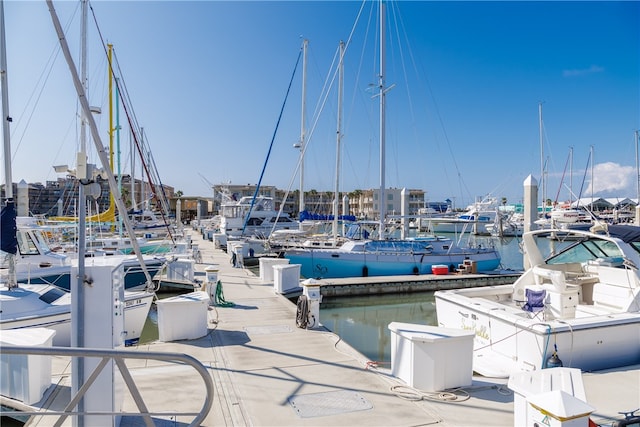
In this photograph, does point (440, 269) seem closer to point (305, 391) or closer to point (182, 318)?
point (182, 318)

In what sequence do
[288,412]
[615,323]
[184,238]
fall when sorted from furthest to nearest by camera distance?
[184,238] → [615,323] → [288,412]

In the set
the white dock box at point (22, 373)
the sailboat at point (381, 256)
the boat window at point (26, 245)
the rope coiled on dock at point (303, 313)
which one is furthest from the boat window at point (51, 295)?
the sailboat at point (381, 256)

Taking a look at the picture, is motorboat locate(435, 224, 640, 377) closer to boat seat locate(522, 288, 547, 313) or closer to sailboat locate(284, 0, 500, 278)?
boat seat locate(522, 288, 547, 313)

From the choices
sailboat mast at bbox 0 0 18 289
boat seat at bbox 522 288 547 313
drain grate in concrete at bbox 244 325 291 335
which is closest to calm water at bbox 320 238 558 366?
drain grate in concrete at bbox 244 325 291 335

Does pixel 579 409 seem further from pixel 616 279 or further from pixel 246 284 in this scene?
pixel 246 284

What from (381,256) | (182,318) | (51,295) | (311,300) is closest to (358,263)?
(381,256)

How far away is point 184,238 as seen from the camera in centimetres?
2533

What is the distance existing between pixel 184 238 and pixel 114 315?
863 inches

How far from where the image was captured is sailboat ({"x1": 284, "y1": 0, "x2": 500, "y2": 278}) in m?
21.0

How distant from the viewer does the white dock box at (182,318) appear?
7883mm

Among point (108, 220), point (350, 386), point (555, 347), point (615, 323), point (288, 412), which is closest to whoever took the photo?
point (288, 412)

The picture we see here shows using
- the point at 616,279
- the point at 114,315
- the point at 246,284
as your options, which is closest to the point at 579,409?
the point at 114,315

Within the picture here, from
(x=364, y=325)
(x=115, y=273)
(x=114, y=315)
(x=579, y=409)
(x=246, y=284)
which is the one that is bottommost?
(x=364, y=325)

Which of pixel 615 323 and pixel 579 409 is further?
pixel 615 323
